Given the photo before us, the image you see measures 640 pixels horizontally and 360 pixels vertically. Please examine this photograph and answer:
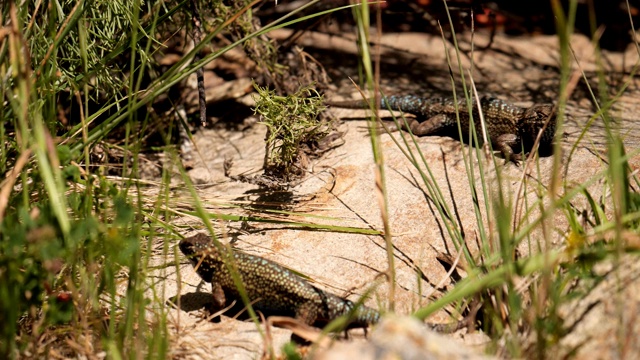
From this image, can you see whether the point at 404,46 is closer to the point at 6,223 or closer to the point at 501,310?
the point at 501,310

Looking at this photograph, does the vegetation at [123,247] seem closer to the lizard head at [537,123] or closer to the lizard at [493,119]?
the lizard head at [537,123]

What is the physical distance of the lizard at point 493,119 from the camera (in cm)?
504

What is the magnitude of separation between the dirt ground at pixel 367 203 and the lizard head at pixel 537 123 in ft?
0.46

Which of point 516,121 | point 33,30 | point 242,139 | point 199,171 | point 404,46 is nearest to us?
point 33,30

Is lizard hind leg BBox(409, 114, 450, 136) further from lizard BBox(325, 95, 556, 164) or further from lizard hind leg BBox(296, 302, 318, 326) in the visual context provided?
lizard hind leg BBox(296, 302, 318, 326)

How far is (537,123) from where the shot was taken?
506cm

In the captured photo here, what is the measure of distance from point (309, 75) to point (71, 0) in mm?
2082

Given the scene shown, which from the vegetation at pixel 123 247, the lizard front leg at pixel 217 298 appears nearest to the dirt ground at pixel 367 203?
the lizard front leg at pixel 217 298

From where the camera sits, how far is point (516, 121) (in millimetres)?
5203

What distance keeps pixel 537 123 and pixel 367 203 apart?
1472 millimetres

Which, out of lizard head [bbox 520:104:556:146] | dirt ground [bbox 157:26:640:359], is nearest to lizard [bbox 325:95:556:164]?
lizard head [bbox 520:104:556:146]

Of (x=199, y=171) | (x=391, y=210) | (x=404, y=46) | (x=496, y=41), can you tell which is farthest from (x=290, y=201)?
(x=496, y=41)

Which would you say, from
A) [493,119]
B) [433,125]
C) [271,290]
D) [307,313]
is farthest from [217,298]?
[493,119]

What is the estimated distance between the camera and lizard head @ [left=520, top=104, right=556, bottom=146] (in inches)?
194
